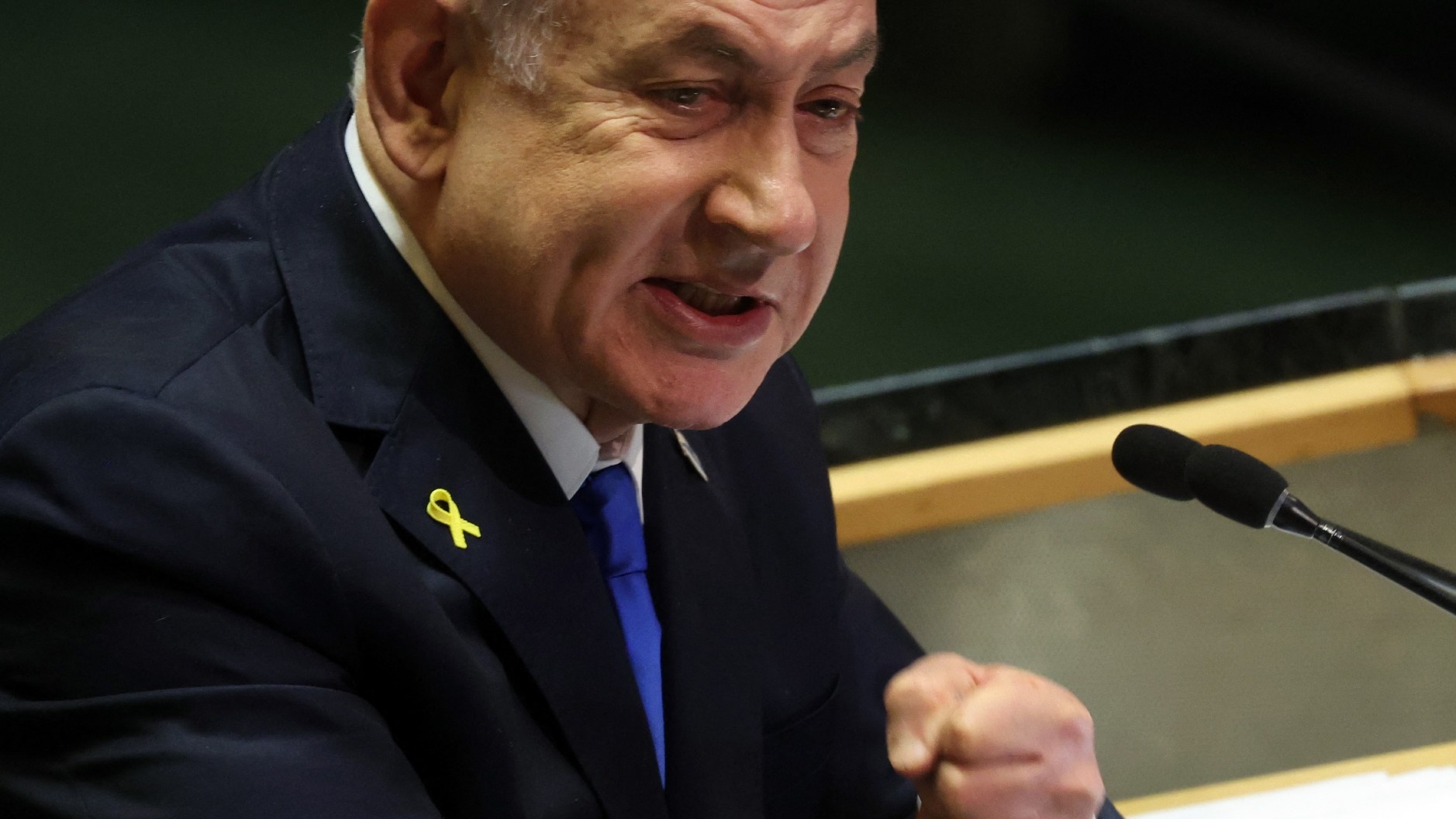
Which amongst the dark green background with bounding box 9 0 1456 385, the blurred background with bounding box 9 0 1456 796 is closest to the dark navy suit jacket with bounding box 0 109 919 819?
the blurred background with bounding box 9 0 1456 796

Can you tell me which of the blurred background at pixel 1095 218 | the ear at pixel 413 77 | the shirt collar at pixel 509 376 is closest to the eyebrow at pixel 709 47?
the ear at pixel 413 77

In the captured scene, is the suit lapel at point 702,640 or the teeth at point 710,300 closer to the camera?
the teeth at point 710,300

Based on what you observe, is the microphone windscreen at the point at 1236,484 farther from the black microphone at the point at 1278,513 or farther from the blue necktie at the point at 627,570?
the blue necktie at the point at 627,570

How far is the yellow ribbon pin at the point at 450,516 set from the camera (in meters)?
1.12

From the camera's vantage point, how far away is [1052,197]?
265 cm

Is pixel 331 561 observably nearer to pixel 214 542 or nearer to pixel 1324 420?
pixel 214 542

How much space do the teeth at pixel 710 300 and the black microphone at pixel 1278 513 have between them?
33 centimetres

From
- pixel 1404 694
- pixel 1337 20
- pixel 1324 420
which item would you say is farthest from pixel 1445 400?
pixel 1337 20

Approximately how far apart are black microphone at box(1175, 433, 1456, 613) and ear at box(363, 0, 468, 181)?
0.56 meters

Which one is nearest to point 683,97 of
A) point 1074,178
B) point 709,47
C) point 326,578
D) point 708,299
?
point 709,47

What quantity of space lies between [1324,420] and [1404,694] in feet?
1.50

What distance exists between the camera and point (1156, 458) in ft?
3.79

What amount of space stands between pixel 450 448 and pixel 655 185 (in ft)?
0.79

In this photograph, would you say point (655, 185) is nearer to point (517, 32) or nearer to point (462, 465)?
point (517, 32)
